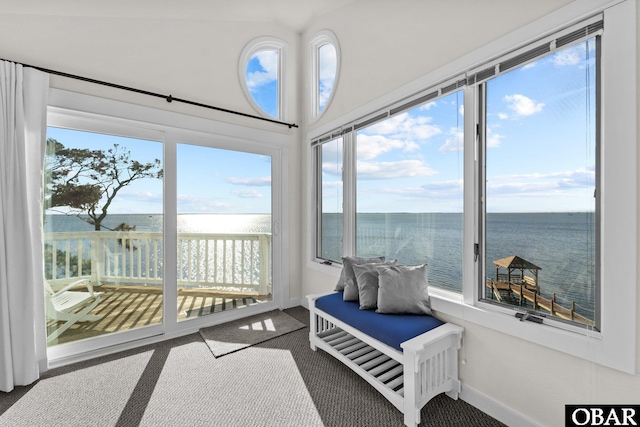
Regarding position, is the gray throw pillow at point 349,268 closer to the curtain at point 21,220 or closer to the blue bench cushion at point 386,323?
the blue bench cushion at point 386,323

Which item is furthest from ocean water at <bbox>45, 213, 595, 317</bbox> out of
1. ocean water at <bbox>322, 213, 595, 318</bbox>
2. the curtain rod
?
the curtain rod

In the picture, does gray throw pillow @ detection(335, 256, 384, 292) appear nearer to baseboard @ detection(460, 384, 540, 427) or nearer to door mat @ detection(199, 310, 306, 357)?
door mat @ detection(199, 310, 306, 357)

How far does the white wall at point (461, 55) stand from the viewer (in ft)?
4.21

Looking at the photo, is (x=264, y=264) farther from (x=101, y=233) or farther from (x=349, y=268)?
(x=101, y=233)

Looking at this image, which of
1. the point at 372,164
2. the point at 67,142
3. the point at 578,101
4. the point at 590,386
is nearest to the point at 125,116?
the point at 67,142

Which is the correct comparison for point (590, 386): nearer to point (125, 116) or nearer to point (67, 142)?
point (125, 116)

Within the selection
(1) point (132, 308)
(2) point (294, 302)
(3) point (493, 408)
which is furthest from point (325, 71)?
(3) point (493, 408)

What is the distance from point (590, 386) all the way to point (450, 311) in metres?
0.68

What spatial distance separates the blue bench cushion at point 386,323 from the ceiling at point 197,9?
291 centimetres

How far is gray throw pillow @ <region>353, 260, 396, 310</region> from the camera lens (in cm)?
197

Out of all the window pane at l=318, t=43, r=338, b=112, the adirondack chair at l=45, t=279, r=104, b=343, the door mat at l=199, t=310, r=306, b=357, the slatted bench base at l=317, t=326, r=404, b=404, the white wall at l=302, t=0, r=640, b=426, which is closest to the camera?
the white wall at l=302, t=0, r=640, b=426

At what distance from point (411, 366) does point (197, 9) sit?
3434 mm

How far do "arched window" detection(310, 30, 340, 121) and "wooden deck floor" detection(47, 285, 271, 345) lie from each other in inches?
95.3

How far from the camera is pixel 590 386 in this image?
4.06 ft
